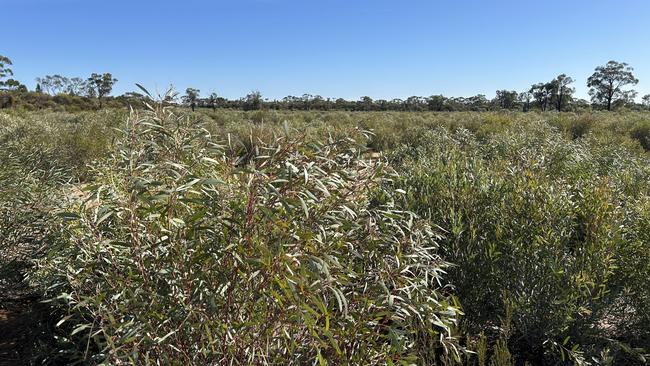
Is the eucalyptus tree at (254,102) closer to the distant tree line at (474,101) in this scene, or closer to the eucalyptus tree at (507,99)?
the distant tree line at (474,101)

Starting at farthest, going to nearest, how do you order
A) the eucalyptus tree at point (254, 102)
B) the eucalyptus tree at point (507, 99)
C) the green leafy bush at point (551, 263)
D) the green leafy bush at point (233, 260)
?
the eucalyptus tree at point (507, 99)
the eucalyptus tree at point (254, 102)
the green leafy bush at point (551, 263)
the green leafy bush at point (233, 260)

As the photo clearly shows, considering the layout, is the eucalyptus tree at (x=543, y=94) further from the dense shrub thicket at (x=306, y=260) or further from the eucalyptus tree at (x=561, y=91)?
the dense shrub thicket at (x=306, y=260)

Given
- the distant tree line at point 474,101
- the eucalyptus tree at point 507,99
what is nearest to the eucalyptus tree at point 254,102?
the distant tree line at point 474,101

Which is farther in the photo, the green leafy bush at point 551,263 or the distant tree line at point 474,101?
the distant tree line at point 474,101

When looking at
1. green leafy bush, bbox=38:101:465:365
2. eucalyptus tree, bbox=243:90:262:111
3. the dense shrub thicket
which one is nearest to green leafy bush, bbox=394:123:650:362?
the dense shrub thicket

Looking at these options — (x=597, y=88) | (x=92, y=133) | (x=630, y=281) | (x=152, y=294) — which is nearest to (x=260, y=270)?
(x=152, y=294)

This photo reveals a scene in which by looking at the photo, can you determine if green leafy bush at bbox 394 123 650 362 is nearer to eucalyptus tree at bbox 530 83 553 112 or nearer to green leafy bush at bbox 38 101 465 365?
green leafy bush at bbox 38 101 465 365

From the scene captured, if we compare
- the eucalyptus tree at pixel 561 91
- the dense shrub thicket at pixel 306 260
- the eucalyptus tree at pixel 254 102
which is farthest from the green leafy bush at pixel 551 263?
the eucalyptus tree at pixel 561 91

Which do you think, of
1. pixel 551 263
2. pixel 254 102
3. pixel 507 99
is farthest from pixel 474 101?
pixel 551 263

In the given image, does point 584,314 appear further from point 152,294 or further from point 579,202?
point 152,294

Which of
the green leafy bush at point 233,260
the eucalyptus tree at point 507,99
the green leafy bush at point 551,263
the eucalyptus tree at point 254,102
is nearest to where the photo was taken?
the green leafy bush at point 233,260

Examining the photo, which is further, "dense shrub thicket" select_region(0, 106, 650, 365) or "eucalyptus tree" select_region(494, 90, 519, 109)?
"eucalyptus tree" select_region(494, 90, 519, 109)

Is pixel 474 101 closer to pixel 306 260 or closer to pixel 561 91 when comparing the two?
pixel 561 91

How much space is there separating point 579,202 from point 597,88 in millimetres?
63464
